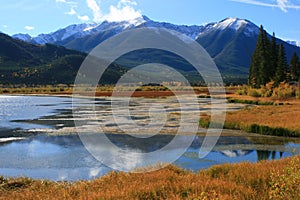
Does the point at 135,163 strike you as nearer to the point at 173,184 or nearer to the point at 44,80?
the point at 173,184

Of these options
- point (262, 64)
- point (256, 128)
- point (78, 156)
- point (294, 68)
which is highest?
point (262, 64)

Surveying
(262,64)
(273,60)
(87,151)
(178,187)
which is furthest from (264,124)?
(273,60)

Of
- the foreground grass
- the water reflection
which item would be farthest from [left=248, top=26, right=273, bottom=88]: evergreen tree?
the foreground grass

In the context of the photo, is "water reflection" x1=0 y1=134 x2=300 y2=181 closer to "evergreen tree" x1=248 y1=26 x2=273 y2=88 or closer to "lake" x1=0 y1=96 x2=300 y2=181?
"lake" x1=0 y1=96 x2=300 y2=181

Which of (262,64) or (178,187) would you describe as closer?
(178,187)

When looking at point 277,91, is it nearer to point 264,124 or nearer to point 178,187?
point 264,124

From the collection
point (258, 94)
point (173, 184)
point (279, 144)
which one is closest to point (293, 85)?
point (258, 94)

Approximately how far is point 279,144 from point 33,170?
1785 centimetres

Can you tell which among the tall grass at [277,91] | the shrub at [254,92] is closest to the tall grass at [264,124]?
the tall grass at [277,91]

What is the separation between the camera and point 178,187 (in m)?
10.4

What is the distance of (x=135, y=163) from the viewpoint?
62.2 feet

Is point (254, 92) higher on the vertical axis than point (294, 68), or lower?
lower

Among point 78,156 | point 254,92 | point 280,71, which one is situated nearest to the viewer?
point 78,156

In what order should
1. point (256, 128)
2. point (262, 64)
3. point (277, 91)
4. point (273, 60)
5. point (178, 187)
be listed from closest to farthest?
point (178, 187)
point (256, 128)
point (277, 91)
point (262, 64)
point (273, 60)
